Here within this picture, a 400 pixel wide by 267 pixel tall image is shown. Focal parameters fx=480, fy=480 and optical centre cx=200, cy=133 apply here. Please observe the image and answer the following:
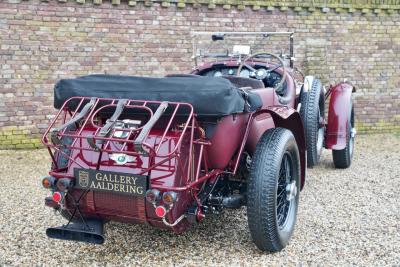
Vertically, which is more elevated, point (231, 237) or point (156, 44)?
point (156, 44)

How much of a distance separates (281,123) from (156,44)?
4257 mm

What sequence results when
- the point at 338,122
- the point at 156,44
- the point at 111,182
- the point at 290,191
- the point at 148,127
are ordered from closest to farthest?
the point at 148,127 < the point at 111,182 < the point at 290,191 < the point at 338,122 < the point at 156,44

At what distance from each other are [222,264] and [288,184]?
89cm

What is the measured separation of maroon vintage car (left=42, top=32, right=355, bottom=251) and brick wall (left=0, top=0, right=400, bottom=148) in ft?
13.9

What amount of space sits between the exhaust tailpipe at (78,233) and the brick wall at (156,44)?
4693mm

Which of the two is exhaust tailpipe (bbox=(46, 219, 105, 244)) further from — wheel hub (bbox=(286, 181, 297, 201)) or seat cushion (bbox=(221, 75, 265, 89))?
seat cushion (bbox=(221, 75, 265, 89))

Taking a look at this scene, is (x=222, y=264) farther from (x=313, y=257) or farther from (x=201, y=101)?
(x=201, y=101)

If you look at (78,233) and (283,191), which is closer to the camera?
(78,233)

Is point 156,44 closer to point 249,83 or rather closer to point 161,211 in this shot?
point 249,83

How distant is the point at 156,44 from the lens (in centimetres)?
807

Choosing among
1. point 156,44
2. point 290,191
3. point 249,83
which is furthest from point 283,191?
point 156,44

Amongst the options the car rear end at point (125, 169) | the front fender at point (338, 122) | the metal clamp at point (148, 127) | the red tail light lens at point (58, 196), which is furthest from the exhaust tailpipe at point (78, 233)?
the front fender at point (338, 122)

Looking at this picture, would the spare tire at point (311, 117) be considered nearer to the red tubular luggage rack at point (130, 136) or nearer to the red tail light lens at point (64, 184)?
the red tubular luggage rack at point (130, 136)

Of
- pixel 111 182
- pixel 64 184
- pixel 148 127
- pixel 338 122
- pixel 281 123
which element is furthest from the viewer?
pixel 338 122
